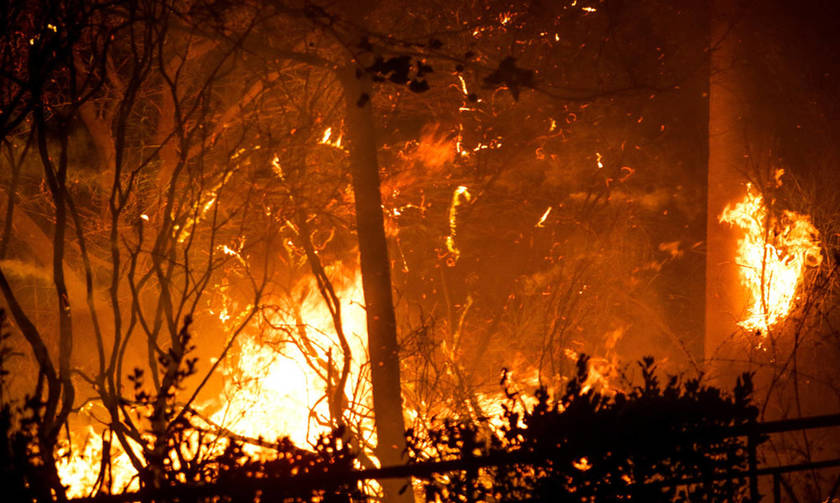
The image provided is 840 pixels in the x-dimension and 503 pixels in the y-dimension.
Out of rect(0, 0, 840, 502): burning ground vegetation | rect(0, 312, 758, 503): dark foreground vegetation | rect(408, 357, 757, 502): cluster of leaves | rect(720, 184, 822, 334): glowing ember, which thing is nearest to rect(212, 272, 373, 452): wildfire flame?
rect(0, 0, 840, 502): burning ground vegetation

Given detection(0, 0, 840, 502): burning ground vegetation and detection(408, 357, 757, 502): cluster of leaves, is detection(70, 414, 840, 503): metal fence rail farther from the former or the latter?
detection(408, 357, 757, 502): cluster of leaves

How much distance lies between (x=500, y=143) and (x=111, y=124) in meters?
7.02

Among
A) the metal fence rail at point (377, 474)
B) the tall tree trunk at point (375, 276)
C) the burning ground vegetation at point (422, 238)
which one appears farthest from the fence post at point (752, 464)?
the tall tree trunk at point (375, 276)

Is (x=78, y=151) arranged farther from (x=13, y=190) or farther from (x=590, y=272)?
(x=590, y=272)

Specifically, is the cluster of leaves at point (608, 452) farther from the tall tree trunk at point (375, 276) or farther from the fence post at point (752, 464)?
the tall tree trunk at point (375, 276)

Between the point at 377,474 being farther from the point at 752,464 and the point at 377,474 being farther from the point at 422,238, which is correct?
the point at 422,238

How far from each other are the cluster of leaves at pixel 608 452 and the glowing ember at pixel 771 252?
9.46 m

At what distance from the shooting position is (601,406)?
3.93 m

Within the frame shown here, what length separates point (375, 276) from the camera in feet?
21.4

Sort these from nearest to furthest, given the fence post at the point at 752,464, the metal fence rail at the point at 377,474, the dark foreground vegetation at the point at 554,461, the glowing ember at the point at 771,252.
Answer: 1. the metal fence rail at the point at 377,474
2. the dark foreground vegetation at the point at 554,461
3. the fence post at the point at 752,464
4. the glowing ember at the point at 771,252

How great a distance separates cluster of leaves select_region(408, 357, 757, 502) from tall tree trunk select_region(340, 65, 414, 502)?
2.53 m

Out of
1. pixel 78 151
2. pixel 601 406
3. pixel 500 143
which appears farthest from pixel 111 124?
pixel 601 406

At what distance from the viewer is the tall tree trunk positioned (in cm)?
648

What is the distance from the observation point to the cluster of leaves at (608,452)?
145 inches
